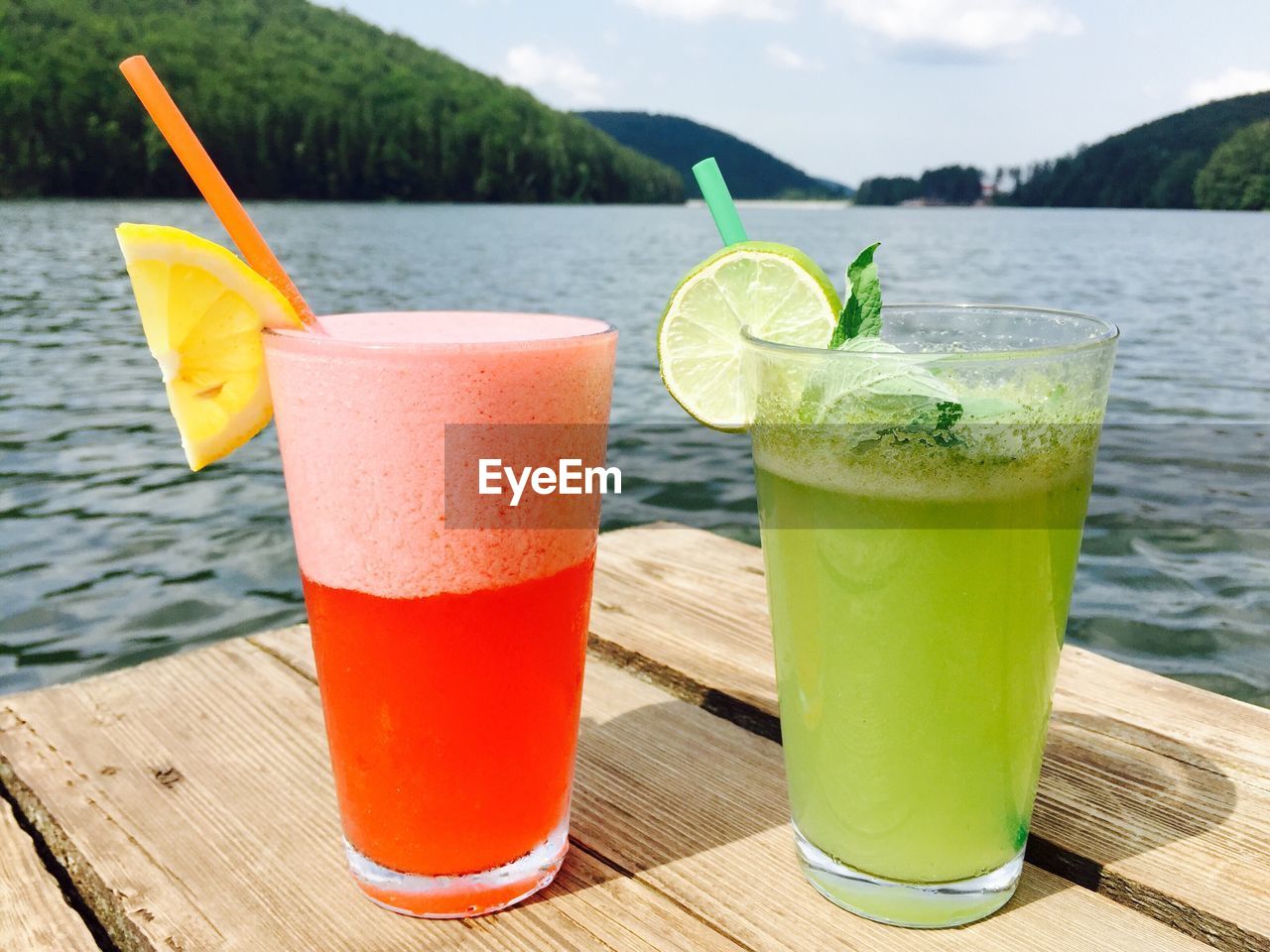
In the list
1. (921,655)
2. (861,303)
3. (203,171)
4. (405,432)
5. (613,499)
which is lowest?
(613,499)

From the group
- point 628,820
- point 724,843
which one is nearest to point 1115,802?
point 724,843

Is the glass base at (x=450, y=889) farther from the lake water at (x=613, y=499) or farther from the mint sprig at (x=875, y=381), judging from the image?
the lake water at (x=613, y=499)

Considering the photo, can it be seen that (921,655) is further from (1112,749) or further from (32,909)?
(32,909)

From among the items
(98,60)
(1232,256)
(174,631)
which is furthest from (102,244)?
→ (98,60)

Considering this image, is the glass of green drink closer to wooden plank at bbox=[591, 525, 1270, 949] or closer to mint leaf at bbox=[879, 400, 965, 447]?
mint leaf at bbox=[879, 400, 965, 447]

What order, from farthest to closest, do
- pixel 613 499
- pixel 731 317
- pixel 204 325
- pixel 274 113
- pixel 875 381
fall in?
pixel 274 113 → pixel 613 499 → pixel 731 317 → pixel 204 325 → pixel 875 381

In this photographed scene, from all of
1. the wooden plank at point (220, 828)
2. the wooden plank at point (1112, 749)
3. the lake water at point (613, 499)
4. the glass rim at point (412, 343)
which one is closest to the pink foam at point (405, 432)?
the glass rim at point (412, 343)

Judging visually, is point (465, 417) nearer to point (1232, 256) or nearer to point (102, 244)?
point (102, 244)
